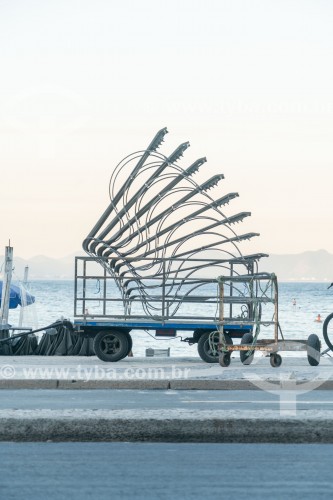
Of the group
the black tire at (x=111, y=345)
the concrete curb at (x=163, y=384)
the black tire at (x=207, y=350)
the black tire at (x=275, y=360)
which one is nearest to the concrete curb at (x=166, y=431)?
the concrete curb at (x=163, y=384)

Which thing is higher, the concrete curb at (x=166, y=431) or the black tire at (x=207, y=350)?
the black tire at (x=207, y=350)

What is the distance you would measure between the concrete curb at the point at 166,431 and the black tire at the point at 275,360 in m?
8.50

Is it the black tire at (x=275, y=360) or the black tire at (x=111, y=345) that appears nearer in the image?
the black tire at (x=275, y=360)

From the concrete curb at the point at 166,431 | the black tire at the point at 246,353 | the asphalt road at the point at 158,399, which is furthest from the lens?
the black tire at the point at 246,353

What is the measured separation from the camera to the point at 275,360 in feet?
56.6

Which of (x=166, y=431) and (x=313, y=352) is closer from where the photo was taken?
(x=166, y=431)

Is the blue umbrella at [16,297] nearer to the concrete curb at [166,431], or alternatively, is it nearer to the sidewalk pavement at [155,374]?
the sidewalk pavement at [155,374]
